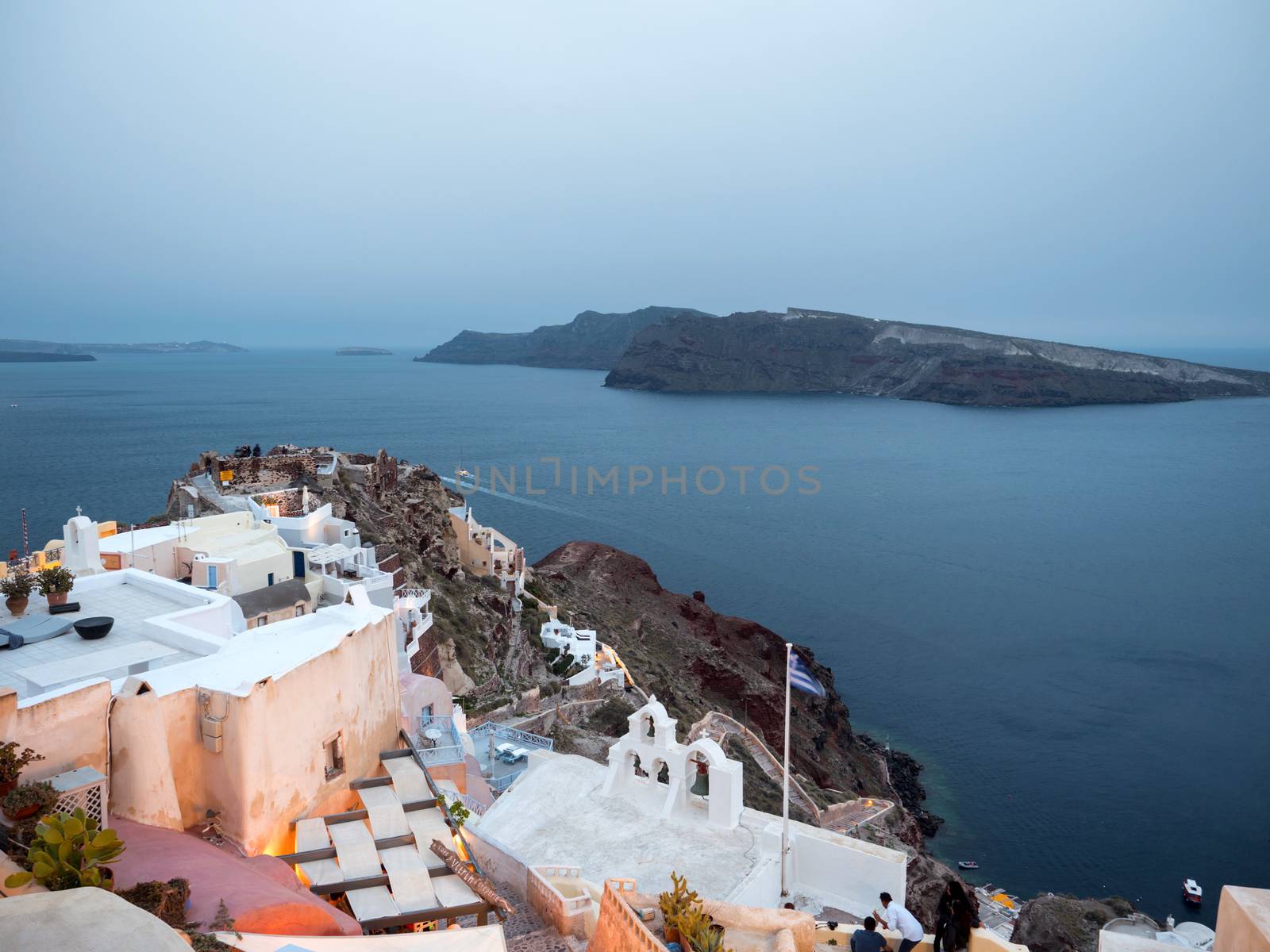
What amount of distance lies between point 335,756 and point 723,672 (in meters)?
36.2

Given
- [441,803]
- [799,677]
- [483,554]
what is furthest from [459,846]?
[483,554]

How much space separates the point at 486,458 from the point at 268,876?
9634cm

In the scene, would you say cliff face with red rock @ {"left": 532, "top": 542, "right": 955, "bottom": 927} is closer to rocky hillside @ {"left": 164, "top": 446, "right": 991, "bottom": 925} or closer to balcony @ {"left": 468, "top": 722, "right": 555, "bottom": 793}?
rocky hillside @ {"left": 164, "top": 446, "right": 991, "bottom": 925}

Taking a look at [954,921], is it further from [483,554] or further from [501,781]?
[483,554]

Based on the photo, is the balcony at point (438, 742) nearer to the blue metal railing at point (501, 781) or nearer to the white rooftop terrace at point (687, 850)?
the white rooftop terrace at point (687, 850)

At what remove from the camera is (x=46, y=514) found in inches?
2408

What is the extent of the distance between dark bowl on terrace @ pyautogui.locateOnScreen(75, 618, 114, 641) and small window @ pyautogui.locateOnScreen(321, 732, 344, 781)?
3539 millimetres

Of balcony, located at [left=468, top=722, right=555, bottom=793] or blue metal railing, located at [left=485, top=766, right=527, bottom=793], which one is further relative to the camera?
balcony, located at [left=468, top=722, right=555, bottom=793]

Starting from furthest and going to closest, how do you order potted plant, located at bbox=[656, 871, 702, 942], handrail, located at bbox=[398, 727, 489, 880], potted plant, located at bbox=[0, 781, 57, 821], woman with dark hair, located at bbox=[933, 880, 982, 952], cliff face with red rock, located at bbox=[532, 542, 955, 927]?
1. cliff face with red rock, located at bbox=[532, 542, 955, 927]
2. handrail, located at bbox=[398, 727, 489, 880]
3. woman with dark hair, located at bbox=[933, 880, 982, 952]
4. potted plant, located at bbox=[656, 871, 702, 942]
5. potted plant, located at bbox=[0, 781, 57, 821]

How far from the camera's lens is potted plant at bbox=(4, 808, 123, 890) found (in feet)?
19.6

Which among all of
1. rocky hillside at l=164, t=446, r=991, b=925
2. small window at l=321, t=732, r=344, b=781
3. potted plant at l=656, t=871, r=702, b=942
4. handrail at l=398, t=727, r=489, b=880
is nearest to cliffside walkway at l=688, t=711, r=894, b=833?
rocky hillside at l=164, t=446, r=991, b=925

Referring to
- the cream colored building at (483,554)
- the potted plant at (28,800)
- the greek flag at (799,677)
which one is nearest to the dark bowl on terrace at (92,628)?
the potted plant at (28,800)

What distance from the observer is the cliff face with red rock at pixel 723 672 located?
3516cm

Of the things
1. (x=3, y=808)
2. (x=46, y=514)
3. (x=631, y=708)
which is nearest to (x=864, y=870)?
(x=3, y=808)
